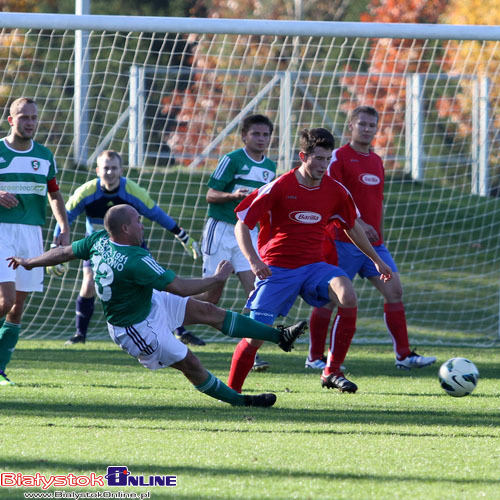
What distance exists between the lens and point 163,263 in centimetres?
1348

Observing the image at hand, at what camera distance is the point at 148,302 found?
5.74 meters

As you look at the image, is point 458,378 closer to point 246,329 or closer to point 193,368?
point 246,329

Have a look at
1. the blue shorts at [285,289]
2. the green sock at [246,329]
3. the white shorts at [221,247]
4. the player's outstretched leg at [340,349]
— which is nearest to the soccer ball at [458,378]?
the player's outstretched leg at [340,349]

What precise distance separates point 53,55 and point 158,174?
13325mm

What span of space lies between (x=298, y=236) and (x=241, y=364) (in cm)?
97

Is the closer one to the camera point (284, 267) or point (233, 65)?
point (284, 267)

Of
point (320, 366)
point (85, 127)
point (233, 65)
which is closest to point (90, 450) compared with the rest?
point (320, 366)

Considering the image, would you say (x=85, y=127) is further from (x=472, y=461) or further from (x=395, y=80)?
(x=395, y=80)

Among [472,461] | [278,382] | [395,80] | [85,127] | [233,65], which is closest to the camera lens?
[472,461]

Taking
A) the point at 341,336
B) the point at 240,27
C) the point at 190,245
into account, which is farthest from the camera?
the point at 240,27

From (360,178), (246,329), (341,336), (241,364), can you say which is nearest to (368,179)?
(360,178)

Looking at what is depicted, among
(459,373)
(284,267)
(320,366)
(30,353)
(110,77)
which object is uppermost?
(110,77)

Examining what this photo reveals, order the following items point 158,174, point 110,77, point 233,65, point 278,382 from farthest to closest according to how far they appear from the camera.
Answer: point 233,65
point 110,77
point 158,174
point 278,382

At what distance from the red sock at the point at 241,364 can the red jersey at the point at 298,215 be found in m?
0.62
